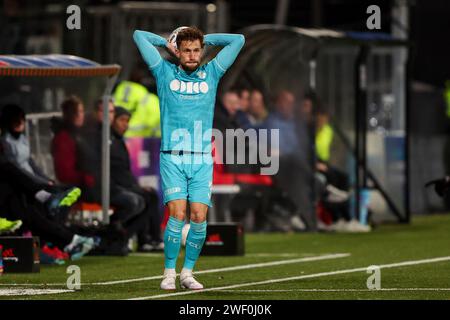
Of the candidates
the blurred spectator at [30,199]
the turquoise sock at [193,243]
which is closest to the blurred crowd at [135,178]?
the blurred spectator at [30,199]

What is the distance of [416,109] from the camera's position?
33750 millimetres

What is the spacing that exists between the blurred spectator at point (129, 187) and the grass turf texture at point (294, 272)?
2.92 feet

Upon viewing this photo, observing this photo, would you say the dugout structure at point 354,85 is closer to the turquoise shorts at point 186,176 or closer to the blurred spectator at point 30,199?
the blurred spectator at point 30,199

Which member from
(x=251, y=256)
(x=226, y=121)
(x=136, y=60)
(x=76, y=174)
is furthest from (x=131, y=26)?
(x=251, y=256)

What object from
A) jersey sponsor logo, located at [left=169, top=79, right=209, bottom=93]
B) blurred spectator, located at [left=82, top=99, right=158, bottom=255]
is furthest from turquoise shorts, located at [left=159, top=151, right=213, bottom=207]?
blurred spectator, located at [left=82, top=99, right=158, bottom=255]

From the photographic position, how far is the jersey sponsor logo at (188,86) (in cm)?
1402

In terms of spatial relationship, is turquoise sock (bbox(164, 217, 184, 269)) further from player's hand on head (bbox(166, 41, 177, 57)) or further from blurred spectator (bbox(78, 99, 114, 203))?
blurred spectator (bbox(78, 99, 114, 203))

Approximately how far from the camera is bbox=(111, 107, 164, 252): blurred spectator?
20.4 m

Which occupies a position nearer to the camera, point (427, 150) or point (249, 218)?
point (249, 218)

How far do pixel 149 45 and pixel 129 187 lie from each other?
21.2 ft

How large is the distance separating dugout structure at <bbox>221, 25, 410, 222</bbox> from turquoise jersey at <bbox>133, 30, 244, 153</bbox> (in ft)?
33.7

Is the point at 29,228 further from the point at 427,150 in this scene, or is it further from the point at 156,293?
the point at 427,150

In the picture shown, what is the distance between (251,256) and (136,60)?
829 cm

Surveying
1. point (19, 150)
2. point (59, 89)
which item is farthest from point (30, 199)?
point (59, 89)
